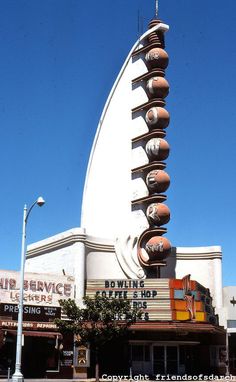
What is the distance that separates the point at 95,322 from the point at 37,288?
26.4 feet

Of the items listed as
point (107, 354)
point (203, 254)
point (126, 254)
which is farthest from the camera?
point (203, 254)

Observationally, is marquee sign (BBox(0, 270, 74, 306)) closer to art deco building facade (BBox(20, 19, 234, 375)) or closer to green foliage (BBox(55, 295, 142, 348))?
art deco building facade (BBox(20, 19, 234, 375))

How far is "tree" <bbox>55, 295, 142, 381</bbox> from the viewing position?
125ft

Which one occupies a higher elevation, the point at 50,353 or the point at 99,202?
the point at 99,202

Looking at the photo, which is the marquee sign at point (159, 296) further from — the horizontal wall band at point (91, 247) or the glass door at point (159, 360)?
the horizontal wall band at point (91, 247)

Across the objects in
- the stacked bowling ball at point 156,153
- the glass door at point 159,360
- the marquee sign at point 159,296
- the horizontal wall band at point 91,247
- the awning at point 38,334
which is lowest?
the glass door at point 159,360

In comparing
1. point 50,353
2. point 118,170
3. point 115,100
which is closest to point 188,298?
point 50,353

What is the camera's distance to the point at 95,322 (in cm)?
3859

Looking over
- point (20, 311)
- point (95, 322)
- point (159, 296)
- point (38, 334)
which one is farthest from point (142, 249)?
point (20, 311)

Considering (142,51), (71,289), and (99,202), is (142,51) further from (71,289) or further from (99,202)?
(71,289)

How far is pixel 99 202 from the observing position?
5869cm

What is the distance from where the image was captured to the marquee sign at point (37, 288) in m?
43.3

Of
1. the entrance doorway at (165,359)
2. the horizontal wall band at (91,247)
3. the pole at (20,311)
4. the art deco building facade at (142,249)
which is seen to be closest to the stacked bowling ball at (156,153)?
the art deco building facade at (142,249)

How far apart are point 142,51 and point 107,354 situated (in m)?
29.1
